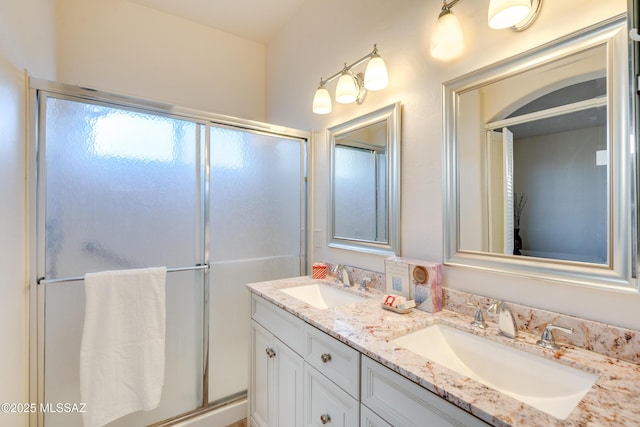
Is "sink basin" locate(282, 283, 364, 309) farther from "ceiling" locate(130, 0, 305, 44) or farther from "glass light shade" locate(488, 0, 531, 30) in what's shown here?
"ceiling" locate(130, 0, 305, 44)

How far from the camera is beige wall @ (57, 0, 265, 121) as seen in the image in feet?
6.51

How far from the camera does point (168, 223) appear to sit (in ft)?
5.61

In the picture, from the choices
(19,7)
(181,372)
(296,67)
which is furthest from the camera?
(296,67)

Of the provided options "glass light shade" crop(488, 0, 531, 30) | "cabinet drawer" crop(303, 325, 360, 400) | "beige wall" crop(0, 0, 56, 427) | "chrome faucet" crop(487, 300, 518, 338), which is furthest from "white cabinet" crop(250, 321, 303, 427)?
"glass light shade" crop(488, 0, 531, 30)

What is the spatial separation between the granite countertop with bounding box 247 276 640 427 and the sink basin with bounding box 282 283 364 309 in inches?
12.9

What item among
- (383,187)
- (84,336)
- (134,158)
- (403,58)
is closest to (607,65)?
(403,58)

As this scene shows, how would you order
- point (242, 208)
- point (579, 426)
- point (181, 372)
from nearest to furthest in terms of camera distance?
point (579, 426) → point (181, 372) → point (242, 208)

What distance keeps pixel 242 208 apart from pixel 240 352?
3.18 ft

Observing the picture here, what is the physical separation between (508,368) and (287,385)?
2.92ft

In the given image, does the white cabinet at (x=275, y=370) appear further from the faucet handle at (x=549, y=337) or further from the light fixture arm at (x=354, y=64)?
the light fixture arm at (x=354, y=64)

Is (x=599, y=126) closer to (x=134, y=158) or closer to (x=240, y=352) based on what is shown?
(x=134, y=158)

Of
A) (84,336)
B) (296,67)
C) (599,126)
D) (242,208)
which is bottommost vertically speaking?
(84,336)

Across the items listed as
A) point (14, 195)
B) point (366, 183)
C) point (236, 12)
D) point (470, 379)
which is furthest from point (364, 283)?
point (236, 12)

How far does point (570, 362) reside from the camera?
802 millimetres
